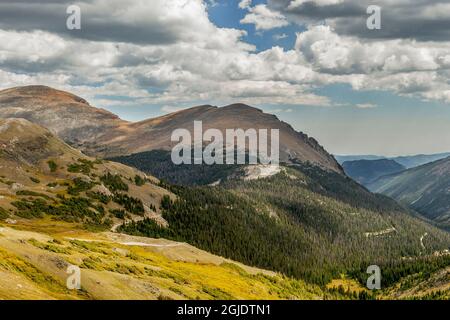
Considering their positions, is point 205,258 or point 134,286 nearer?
point 134,286

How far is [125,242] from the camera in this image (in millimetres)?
187250

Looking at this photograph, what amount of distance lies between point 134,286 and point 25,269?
62.6 feet
